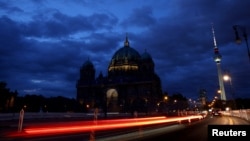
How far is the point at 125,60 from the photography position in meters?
148

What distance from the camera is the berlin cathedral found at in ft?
443

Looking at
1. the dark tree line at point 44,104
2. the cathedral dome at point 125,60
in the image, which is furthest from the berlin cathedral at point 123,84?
the dark tree line at point 44,104

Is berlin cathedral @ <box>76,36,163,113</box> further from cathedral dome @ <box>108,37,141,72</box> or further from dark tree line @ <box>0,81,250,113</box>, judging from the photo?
dark tree line @ <box>0,81,250,113</box>

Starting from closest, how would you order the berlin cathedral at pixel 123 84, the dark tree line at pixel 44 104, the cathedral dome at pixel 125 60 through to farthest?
the dark tree line at pixel 44 104 < the berlin cathedral at pixel 123 84 < the cathedral dome at pixel 125 60

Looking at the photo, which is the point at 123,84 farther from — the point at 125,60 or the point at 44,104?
the point at 44,104

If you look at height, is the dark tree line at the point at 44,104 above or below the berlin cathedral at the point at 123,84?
below

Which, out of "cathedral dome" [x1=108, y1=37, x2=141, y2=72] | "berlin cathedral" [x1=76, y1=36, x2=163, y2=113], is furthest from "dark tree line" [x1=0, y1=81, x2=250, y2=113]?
"cathedral dome" [x1=108, y1=37, x2=141, y2=72]

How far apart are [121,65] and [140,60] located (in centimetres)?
1265

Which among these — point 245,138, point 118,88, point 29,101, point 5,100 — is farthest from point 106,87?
point 245,138

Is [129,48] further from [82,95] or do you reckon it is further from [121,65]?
[82,95]

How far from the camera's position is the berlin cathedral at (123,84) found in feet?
443

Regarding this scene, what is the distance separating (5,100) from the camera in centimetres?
6250

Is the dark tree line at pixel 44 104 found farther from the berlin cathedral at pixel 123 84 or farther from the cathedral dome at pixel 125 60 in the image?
the cathedral dome at pixel 125 60

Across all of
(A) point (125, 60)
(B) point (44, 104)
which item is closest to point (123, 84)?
(A) point (125, 60)
